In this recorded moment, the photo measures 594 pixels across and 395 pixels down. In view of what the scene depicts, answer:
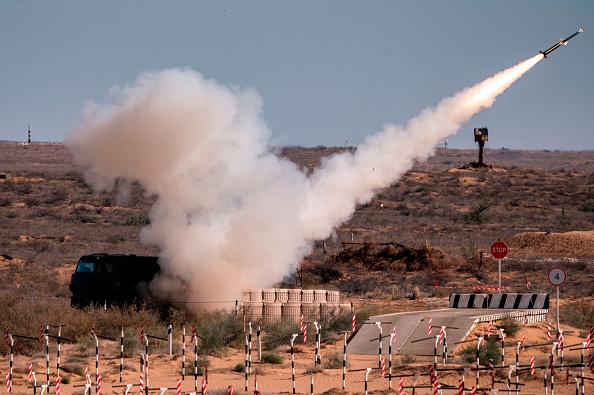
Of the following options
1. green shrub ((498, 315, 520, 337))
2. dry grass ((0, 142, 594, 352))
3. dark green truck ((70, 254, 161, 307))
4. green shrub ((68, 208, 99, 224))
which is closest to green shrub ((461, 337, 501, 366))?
green shrub ((498, 315, 520, 337))

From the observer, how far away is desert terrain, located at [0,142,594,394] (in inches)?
860

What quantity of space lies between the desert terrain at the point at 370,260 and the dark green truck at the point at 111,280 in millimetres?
844

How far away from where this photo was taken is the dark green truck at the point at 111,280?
3014 centimetres

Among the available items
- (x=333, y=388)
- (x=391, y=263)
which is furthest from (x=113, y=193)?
(x=333, y=388)

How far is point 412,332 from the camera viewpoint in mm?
25594

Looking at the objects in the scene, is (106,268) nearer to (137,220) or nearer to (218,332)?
(218,332)

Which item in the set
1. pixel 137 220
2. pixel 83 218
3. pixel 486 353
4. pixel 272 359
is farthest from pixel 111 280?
pixel 83 218

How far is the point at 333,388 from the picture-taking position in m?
19.8

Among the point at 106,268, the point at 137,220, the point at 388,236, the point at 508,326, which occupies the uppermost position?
the point at 137,220

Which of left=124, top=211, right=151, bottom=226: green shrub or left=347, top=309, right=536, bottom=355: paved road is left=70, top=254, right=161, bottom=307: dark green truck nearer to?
left=347, top=309, right=536, bottom=355: paved road

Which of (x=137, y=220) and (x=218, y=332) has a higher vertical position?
(x=137, y=220)

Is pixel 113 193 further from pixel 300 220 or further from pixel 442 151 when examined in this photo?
pixel 442 151

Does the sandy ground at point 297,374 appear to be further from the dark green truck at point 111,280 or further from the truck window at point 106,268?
the truck window at point 106,268

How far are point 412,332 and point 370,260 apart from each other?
1870 centimetres
